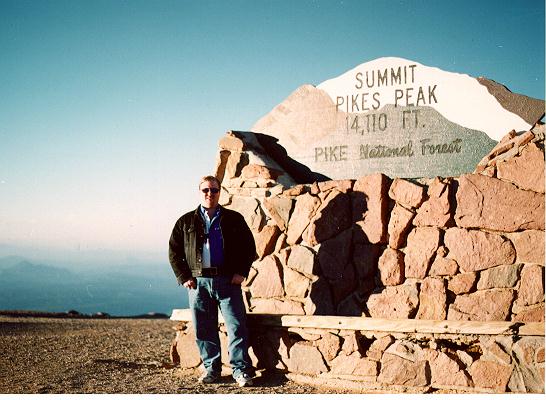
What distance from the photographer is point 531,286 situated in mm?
5367

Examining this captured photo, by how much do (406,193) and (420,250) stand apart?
58 cm

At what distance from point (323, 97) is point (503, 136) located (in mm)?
2148

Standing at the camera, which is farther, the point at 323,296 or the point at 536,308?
the point at 323,296

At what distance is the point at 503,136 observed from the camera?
20.4 ft

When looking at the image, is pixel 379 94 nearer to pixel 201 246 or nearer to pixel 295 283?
pixel 295 283

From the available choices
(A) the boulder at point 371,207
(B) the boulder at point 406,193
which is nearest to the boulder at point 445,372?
(A) the boulder at point 371,207

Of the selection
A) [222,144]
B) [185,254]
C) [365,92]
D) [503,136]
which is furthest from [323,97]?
[185,254]

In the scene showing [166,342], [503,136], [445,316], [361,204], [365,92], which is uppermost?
[365,92]

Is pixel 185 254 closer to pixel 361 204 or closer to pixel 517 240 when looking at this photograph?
pixel 361 204

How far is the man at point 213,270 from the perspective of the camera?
5.62 m

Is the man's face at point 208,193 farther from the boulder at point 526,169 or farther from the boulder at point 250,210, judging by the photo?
the boulder at point 526,169

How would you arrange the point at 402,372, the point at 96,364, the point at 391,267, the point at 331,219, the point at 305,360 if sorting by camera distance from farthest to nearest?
the point at 96,364 → the point at 331,219 → the point at 391,267 → the point at 305,360 → the point at 402,372

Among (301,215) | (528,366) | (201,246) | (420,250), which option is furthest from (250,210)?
(528,366)

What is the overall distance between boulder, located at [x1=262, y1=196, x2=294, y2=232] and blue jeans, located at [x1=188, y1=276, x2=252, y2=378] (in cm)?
132
